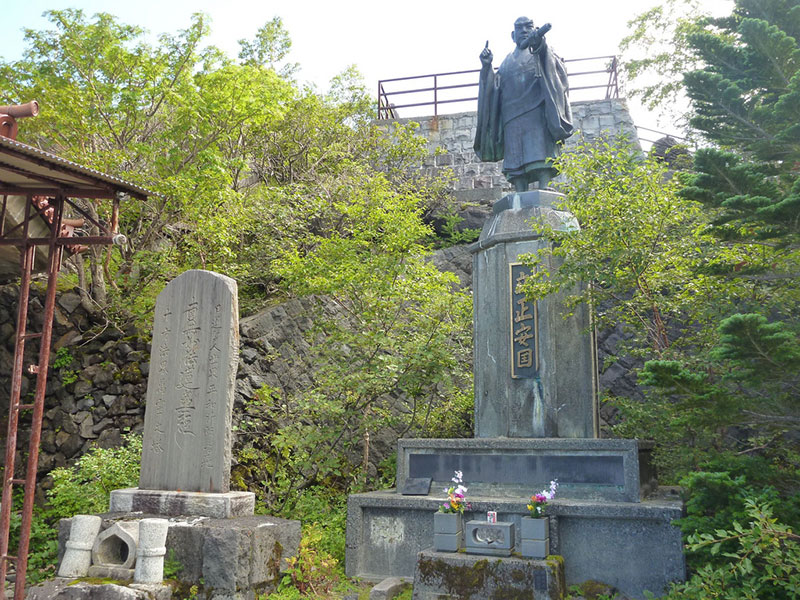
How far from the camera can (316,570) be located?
6.55 meters

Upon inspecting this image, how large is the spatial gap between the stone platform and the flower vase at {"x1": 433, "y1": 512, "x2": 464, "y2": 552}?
1.88 feet

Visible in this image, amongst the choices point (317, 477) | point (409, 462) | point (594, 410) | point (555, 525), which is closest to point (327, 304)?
point (317, 477)

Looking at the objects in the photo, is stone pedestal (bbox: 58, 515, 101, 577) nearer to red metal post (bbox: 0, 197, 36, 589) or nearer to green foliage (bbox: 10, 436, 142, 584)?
red metal post (bbox: 0, 197, 36, 589)

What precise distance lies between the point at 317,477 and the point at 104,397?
399cm

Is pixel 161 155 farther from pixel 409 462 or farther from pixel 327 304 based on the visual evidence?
pixel 409 462

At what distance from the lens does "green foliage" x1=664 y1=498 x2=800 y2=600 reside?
182 inches

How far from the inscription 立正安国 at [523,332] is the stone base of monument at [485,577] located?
A: 2449 millimetres

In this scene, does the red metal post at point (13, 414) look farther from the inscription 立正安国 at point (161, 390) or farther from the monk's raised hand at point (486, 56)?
the monk's raised hand at point (486, 56)

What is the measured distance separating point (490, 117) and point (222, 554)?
6659mm

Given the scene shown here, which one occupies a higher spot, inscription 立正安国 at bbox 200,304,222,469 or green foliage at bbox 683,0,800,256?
green foliage at bbox 683,0,800,256

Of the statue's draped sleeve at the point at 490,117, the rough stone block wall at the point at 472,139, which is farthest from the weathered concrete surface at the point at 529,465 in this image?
the rough stone block wall at the point at 472,139

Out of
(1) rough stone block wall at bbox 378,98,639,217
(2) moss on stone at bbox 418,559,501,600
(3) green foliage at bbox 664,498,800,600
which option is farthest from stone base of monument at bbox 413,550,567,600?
(1) rough stone block wall at bbox 378,98,639,217

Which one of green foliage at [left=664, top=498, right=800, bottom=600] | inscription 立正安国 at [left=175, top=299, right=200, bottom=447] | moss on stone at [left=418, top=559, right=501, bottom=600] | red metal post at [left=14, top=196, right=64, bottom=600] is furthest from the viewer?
inscription 立正安国 at [left=175, top=299, right=200, bottom=447]

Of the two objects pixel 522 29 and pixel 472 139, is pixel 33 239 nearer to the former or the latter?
pixel 522 29
